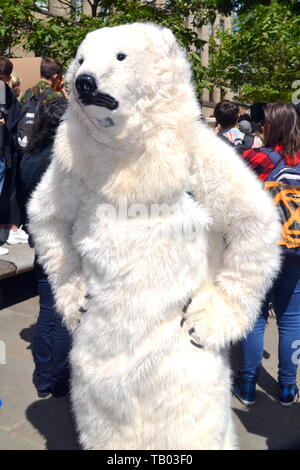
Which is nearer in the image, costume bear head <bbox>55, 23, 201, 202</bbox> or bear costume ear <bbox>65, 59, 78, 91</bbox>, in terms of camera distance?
costume bear head <bbox>55, 23, 201, 202</bbox>

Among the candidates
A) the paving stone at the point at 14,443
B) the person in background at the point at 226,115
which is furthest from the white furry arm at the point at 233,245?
the person in background at the point at 226,115

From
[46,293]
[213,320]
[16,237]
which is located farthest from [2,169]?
[213,320]

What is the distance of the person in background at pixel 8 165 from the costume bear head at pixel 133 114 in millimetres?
2973

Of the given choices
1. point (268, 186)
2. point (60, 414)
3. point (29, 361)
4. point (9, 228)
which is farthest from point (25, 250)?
point (268, 186)

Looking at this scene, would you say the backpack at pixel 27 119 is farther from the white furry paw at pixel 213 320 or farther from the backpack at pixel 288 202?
the white furry paw at pixel 213 320

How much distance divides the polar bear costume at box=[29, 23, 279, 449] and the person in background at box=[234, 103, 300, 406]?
109cm

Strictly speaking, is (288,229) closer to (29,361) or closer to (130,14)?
(29,361)

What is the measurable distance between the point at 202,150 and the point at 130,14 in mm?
5605

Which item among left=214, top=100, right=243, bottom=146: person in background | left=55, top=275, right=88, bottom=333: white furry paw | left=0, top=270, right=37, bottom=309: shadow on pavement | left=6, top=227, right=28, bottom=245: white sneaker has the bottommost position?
left=0, top=270, right=37, bottom=309: shadow on pavement

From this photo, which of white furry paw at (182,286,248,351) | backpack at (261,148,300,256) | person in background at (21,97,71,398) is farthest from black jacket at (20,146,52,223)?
white furry paw at (182,286,248,351)

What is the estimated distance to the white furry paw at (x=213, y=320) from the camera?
1722 millimetres

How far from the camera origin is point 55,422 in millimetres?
2947

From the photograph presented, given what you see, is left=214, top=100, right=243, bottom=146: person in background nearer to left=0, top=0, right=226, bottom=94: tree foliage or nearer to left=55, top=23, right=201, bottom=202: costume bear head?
left=0, top=0, right=226, bottom=94: tree foliage

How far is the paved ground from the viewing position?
2779mm
